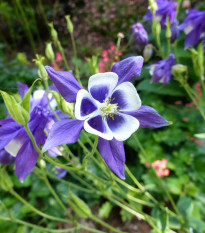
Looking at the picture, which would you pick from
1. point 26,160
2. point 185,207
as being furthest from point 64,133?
point 185,207

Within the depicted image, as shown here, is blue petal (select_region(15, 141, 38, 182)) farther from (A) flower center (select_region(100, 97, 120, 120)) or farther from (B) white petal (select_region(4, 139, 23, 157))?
(A) flower center (select_region(100, 97, 120, 120))

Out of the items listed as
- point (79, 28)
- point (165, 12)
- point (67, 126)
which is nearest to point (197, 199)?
point (165, 12)

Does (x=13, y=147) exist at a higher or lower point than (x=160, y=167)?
higher

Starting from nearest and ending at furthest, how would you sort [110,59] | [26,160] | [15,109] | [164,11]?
[15,109], [26,160], [164,11], [110,59]

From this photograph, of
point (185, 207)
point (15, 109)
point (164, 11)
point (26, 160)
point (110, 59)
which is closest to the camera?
point (15, 109)

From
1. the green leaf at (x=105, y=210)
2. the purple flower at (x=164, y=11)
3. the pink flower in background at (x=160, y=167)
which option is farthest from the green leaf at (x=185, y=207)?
the purple flower at (x=164, y=11)

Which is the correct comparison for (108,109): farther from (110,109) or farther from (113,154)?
(113,154)
